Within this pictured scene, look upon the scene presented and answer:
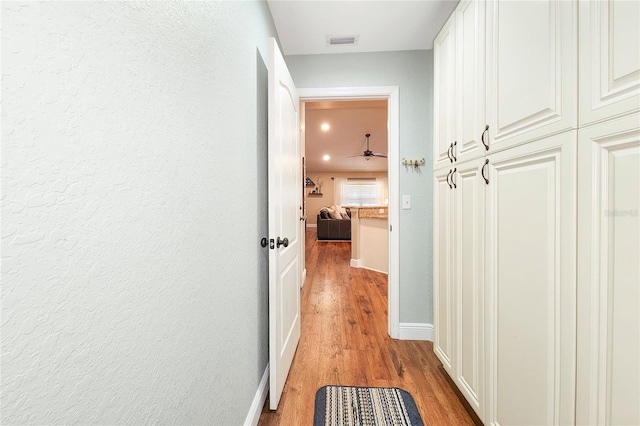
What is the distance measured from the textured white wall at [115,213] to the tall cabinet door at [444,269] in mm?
1242

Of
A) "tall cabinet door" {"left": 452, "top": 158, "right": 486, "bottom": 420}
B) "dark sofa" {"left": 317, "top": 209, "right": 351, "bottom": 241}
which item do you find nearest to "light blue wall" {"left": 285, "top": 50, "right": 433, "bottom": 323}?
"tall cabinet door" {"left": 452, "top": 158, "right": 486, "bottom": 420}

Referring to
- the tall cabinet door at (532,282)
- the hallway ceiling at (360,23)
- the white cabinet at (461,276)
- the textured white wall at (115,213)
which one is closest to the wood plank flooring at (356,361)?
the white cabinet at (461,276)

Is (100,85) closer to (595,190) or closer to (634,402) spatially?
(595,190)

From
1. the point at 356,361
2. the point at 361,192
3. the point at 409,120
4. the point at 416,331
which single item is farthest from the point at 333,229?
the point at 356,361

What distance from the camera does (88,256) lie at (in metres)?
0.45

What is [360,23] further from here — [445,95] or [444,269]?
[444,269]

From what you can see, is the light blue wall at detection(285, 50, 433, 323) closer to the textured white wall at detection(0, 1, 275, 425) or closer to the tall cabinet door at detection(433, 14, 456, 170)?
the tall cabinet door at detection(433, 14, 456, 170)

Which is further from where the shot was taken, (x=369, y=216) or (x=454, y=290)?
(x=369, y=216)

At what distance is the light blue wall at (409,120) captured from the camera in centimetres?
222

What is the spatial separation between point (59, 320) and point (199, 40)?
0.81 m

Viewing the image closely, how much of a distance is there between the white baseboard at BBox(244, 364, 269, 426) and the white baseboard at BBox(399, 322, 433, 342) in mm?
1168

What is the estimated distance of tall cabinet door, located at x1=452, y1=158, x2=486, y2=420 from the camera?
50.6 inches

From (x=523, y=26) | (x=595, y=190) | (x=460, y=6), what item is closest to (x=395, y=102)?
(x=460, y=6)

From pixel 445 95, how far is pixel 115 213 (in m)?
1.78
